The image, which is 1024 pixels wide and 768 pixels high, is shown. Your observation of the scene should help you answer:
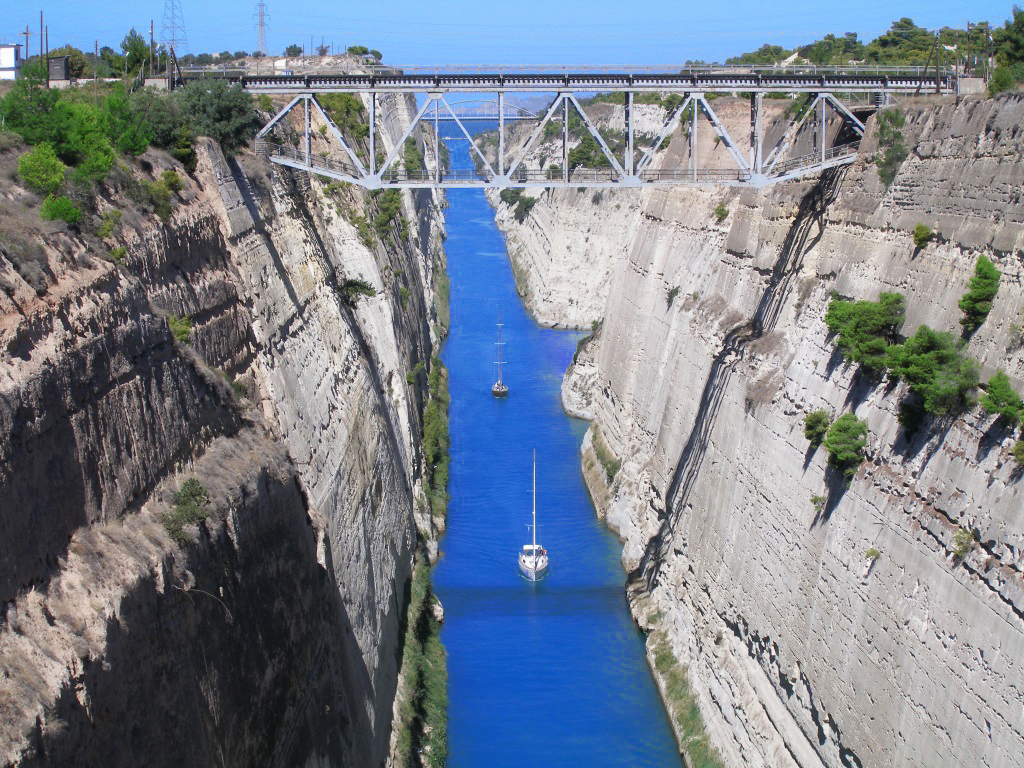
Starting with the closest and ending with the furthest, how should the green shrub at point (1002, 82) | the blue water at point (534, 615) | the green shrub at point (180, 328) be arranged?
the green shrub at point (180, 328) → the green shrub at point (1002, 82) → the blue water at point (534, 615)

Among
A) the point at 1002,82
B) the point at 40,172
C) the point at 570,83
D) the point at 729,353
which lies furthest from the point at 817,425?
the point at 40,172

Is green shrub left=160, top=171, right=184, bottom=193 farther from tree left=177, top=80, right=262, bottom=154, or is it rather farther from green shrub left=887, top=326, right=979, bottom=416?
green shrub left=887, top=326, right=979, bottom=416

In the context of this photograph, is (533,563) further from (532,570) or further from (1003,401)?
(1003,401)

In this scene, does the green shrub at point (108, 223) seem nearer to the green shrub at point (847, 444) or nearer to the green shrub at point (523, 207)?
the green shrub at point (847, 444)

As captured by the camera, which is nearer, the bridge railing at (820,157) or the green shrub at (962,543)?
the green shrub at (962,543)

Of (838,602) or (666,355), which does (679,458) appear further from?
(838,602)

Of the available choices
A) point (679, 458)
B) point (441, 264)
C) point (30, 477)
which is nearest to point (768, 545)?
point (679, 458)

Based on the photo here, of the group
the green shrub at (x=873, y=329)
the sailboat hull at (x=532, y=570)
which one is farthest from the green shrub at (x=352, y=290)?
the green shrub at (x=873, y=329)
